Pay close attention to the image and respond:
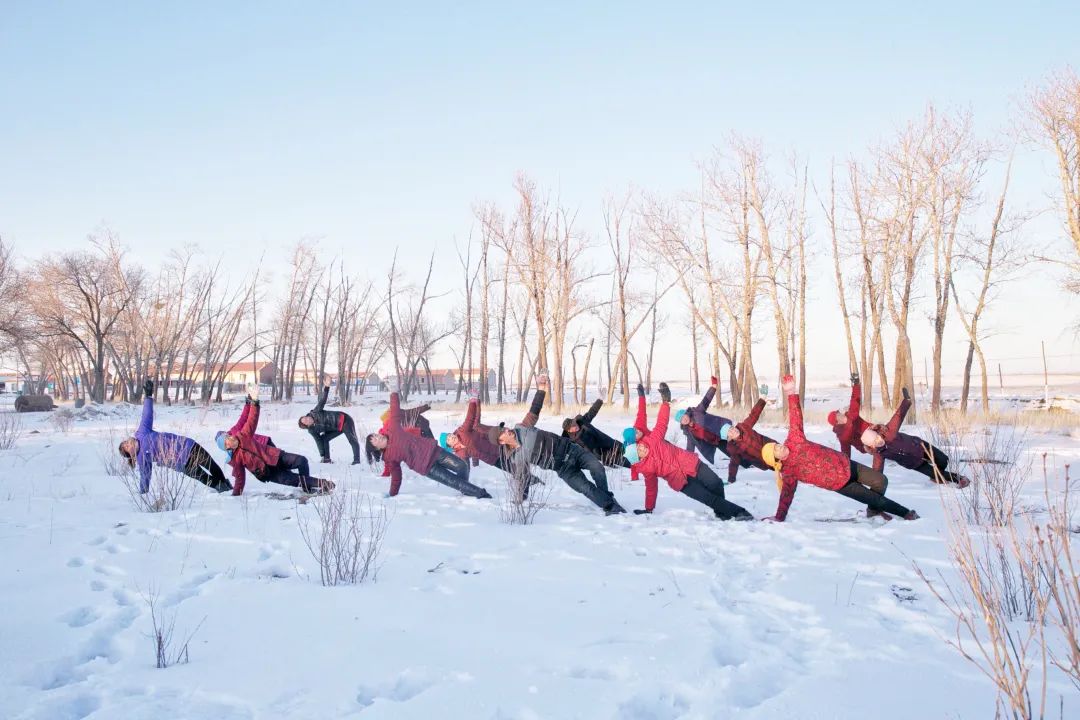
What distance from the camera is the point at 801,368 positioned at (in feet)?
63.4

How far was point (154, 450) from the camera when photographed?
7.18m

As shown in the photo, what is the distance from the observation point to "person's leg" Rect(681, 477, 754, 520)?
20.7 feet

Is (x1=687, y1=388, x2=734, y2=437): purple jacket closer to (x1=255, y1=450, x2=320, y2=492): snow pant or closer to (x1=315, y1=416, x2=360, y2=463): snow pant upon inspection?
(x1=255, y1=450, x2=320, y2=492): snow pant

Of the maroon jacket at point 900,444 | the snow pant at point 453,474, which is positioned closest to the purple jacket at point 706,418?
the maroon jacket at point 900,444

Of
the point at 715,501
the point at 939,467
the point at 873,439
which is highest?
the point at 873,439

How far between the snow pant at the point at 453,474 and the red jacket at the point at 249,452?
6.37ft

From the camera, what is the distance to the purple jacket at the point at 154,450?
6949mm

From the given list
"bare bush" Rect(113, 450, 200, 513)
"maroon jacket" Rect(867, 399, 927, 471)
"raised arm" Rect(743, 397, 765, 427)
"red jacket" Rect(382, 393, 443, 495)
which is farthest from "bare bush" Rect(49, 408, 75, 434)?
"maroon jacket" Rect(867, 399, 927, 471)

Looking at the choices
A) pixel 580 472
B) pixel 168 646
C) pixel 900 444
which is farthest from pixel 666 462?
pixel 168 646

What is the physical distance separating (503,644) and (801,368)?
59.6 feet

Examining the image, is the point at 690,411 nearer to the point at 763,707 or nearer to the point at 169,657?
the point at 763,707

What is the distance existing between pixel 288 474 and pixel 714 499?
5.08 meters

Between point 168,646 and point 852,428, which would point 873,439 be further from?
point 168,646

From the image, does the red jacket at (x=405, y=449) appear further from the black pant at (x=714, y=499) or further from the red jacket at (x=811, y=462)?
the red jacket at (x=811, y=462)
